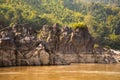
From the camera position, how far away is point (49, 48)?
5347 centimetres

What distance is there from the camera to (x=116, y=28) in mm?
122688

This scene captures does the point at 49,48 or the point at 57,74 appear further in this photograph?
the point at 49,48

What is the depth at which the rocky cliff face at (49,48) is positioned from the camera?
163 ft

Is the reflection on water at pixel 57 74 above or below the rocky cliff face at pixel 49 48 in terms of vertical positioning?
below

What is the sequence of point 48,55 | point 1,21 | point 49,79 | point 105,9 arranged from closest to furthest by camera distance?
1. point 49,79
2. point 48,55
3. point 1,21
4. point 105,9

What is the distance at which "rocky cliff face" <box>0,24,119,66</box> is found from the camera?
1959 inches

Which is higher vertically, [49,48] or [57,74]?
[49,48]

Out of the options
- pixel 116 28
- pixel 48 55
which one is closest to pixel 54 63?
pixel 48 55

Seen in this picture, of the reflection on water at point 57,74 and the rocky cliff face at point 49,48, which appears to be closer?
the reflection on water at point 57,74

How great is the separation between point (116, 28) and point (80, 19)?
15.2 metres

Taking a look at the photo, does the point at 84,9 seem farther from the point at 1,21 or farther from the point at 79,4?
the point at 1,21

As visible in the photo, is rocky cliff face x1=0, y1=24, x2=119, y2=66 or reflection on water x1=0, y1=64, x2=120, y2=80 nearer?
reflection on water x1=0, y1=64, x2=120, y2=80

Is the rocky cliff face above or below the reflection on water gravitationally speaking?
above

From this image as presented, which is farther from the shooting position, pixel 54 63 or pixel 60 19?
pixel 60 19
